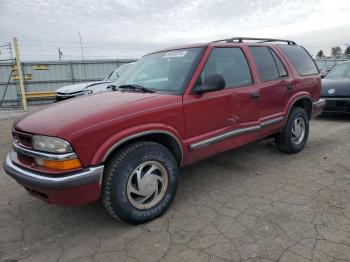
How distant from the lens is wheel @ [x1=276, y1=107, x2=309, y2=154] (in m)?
5.23

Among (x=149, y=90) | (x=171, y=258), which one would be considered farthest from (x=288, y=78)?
(x=171, y=258)

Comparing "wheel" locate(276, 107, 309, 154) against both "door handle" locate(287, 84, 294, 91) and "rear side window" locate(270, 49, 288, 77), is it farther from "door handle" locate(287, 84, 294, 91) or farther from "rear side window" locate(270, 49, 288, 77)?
"rear side window" locate(270, 49, 288, 77)

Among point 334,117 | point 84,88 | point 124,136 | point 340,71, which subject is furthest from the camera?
point 84,88

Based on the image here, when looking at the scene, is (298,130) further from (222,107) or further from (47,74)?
(47,74)

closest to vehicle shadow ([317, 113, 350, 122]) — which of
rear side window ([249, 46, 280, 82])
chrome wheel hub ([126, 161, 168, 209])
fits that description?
rear side window ([249, 46, 280, 82])

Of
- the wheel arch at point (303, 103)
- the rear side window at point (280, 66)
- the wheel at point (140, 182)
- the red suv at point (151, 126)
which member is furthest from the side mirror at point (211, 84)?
the wheel arch at point (303, 103)

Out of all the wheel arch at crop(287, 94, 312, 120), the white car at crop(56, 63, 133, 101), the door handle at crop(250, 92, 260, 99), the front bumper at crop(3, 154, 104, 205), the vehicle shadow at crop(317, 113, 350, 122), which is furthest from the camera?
the white car at crop(56, 63, 133, 101)

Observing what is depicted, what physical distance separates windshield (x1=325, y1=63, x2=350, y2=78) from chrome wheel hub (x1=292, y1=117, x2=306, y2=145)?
4239 mm

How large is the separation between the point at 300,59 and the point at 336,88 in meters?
3.11

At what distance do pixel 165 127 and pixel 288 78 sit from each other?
8.75ft

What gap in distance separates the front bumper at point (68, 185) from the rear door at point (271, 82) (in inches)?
103

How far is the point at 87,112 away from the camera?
314 centimetres

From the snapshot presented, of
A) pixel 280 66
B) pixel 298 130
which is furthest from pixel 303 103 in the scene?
pixel 280 66

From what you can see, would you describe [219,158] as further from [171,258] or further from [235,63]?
[171,258]
